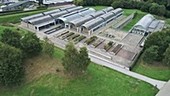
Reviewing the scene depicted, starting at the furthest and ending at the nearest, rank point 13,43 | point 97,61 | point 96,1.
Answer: point 96,1 → point 97,61 → point 13,43

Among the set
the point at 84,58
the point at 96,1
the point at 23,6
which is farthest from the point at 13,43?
the point at 96,1

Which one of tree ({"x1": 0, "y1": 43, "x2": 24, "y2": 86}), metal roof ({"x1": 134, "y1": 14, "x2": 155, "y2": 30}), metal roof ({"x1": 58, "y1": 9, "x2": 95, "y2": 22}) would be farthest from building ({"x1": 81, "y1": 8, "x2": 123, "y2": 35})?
tree ({"x1": 0, "y1": 43, "x2": 24, "y2": 86})

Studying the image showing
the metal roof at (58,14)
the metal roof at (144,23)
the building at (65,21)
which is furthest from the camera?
the metal roof at (58,14)

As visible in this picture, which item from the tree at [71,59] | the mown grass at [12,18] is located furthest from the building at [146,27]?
the mown grass at [12,18]

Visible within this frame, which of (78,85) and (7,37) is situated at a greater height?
(7,37)

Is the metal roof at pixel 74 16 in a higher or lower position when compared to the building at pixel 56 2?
lower

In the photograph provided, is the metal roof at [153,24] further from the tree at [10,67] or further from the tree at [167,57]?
the tree at [10,67]

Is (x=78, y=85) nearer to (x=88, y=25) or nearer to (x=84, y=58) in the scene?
(x=84, y=58)

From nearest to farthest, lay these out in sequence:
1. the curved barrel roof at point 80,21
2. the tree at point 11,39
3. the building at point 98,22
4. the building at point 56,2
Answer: the tree at point 11,39 < the building at point 98,22 < the curved barrel roof at point 80,21 < the building at point 56,2
